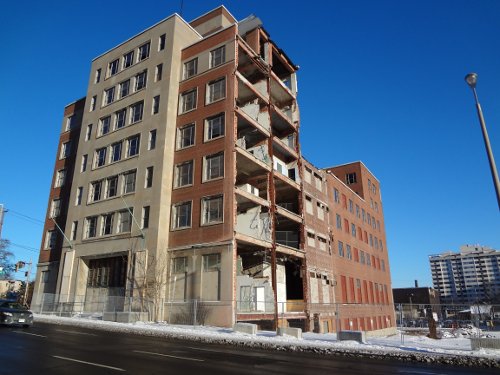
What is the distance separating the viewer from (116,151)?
Result: 40688 millimetres

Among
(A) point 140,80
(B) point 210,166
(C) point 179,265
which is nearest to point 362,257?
(B) point 210,166

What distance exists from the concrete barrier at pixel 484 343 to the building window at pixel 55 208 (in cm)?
4515

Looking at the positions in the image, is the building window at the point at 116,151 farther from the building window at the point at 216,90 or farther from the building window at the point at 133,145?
the building window at the point at 216,90

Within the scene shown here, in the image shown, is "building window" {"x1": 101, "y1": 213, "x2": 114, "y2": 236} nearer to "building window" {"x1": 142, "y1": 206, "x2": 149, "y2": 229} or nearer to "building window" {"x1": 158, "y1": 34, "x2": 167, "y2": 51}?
"building window" {"x1": 142, "y1": 206, "x2": 149, "y2": 229}

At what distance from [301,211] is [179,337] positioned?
78.5 ft

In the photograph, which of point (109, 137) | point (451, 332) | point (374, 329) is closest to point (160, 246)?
point (109, 137)

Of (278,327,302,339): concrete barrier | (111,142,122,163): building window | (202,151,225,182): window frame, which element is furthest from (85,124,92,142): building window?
(278,327,302,339): concrete barrier

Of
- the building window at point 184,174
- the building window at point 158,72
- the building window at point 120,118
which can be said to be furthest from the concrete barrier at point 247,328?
the building window at point 158,72

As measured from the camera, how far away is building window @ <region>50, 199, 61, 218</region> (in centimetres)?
4700

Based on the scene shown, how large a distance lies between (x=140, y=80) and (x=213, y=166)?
603 inches

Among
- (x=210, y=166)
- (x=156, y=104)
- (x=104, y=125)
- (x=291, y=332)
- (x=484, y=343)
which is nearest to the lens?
(x=484, y=343)

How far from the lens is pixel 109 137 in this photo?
137 feet

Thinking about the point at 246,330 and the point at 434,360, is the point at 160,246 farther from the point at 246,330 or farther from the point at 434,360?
the point at 434,360

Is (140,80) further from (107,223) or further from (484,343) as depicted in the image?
(484,343)
